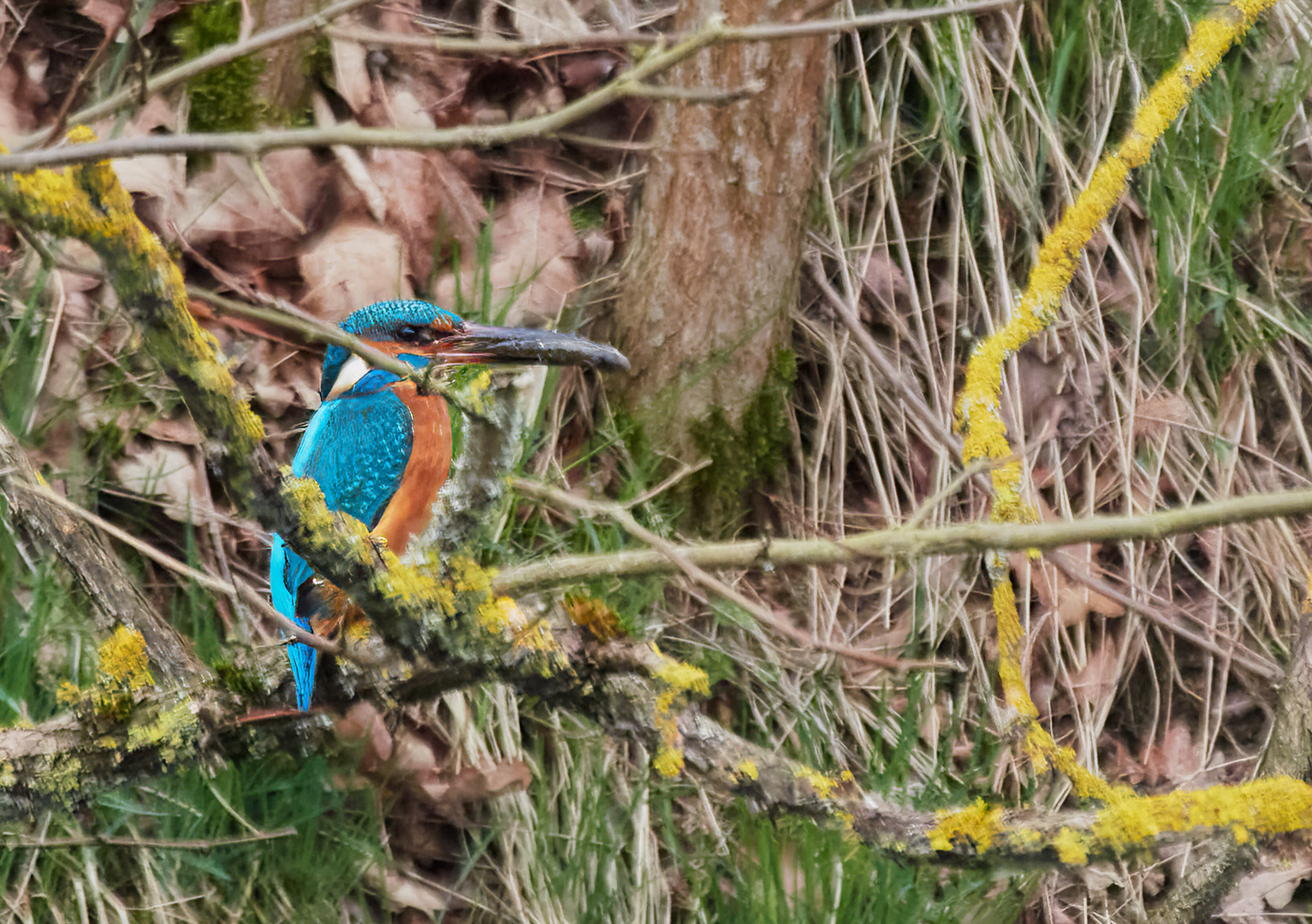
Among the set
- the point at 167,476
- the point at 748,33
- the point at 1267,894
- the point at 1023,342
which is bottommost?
the point at 1267,894

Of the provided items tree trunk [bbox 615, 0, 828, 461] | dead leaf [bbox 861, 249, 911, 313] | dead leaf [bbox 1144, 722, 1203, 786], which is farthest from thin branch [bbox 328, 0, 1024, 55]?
dead leaf [bbox 1144, 722, 1203, 786]

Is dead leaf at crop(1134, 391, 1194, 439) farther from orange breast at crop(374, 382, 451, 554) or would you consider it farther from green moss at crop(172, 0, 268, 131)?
green moss at crop(172, 0, 268, 131)

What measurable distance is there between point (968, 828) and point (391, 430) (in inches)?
40.7

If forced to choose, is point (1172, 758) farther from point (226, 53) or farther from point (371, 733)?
point (226, 53)

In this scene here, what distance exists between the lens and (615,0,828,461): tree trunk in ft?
7.40

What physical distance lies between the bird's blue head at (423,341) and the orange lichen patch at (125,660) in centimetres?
48

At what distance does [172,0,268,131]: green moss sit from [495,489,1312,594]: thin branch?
6.30ft

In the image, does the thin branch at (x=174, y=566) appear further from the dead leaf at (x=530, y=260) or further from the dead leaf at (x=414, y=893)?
the dead leaf at (x=530, y=260)

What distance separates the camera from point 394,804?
2139mm

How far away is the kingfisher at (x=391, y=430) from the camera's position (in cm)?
166

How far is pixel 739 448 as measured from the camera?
8.02 ft

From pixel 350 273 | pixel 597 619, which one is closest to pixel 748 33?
pixel 597 619

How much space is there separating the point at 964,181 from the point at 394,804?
6.58 ft

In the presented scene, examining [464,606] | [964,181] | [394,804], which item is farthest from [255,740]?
[964,181]
